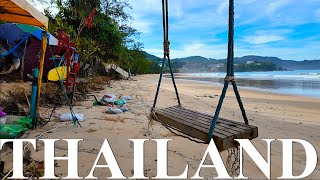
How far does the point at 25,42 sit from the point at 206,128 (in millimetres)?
4935

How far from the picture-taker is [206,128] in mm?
1818

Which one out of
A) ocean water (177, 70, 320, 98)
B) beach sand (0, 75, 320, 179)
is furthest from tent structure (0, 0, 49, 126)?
ocean water (177, 70, 320, 98)

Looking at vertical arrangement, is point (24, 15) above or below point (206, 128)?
above

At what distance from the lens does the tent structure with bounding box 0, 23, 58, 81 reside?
4921 millimetres

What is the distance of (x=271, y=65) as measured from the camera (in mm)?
62562

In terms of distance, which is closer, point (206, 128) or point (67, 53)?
point (206, 128)

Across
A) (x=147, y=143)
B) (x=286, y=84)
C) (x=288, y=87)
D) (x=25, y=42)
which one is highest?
(x=25, y=42)

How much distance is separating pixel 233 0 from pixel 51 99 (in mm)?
4484

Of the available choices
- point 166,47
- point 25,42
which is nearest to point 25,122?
point 166,47

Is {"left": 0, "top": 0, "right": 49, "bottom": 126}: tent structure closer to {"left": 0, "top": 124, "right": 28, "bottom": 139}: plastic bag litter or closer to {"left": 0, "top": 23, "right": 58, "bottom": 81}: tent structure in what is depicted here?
{"left": 0, "top": 124, "right": 28, "bottom": 139}: plastic bag litter

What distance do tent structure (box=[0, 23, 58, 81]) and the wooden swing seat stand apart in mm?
3685

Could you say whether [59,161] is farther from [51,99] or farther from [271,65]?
[271,65]

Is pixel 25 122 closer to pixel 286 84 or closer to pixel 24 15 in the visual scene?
pixel 24 15

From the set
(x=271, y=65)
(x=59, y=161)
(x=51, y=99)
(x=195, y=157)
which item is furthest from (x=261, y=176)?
(x=271, y=65)
